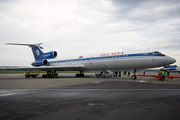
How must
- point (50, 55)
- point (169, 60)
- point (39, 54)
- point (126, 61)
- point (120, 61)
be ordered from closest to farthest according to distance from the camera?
point (169, 60) < point (126, 61) < point (120, 61) < point (50, 55) < point (39, 54)

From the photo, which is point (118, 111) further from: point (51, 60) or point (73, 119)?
point (51, 60)

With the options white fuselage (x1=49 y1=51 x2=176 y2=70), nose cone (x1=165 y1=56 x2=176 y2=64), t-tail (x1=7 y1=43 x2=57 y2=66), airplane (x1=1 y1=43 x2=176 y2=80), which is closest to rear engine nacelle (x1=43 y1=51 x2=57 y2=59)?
t-tail (x1=7 y1=43 x2=57 y2=66)

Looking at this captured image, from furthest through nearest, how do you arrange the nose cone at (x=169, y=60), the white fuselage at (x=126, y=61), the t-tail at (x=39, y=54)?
the t-tail at (x=39, y=54) → the white fuselage at (x=126, y=61) → the nose cone at (x=169, y=60)

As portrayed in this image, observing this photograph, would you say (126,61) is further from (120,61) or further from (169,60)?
(169,60)

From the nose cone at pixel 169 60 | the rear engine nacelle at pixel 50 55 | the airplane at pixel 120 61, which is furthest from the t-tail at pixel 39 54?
the nose cone at pixel 169 60

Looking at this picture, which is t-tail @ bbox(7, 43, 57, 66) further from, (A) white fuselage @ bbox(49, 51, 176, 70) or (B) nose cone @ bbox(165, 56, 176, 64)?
(B) nose cone @ bbox(165, 56, 176, 64)

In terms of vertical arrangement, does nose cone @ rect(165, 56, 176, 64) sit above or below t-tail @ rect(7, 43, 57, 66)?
below

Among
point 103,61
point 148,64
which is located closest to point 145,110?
point 148,64

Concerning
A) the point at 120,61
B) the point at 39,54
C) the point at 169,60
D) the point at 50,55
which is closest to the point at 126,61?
the point at 120,61

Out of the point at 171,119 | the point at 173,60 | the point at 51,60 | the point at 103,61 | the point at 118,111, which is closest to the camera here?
the point at 171,119

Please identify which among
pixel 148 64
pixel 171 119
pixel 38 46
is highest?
pixel 38 46

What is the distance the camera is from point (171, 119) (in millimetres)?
4285

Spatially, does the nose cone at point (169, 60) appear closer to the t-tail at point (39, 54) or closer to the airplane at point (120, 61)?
the airplane at point (120, 61)

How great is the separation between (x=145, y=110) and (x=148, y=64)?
51.2ft
